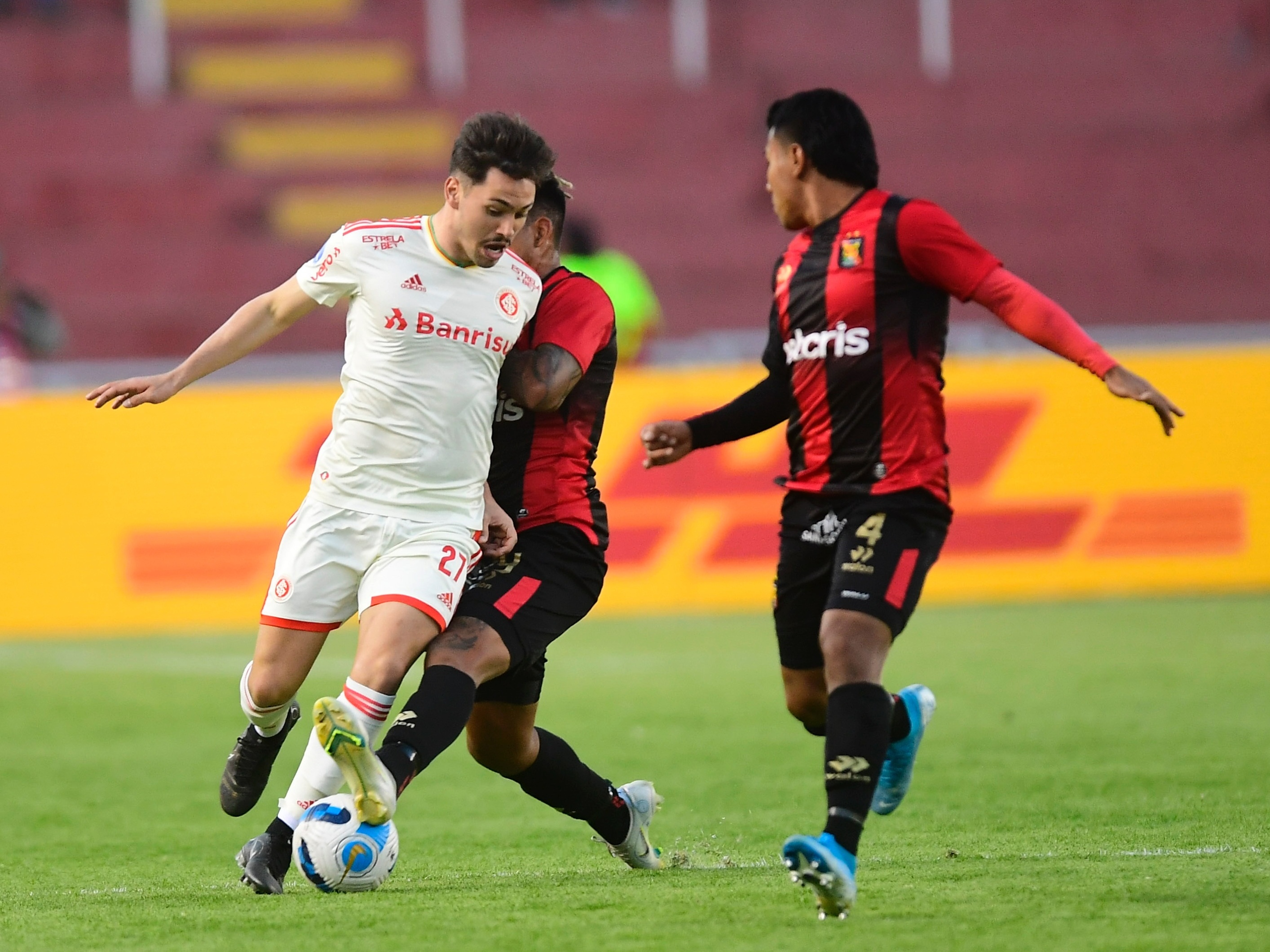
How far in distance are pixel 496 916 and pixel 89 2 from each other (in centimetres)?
2728

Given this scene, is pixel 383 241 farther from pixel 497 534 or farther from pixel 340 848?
pixel 340 848

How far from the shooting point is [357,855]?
476cm

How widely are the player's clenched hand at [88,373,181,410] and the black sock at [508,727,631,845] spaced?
4.79ft

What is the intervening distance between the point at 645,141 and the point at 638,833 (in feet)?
71.8

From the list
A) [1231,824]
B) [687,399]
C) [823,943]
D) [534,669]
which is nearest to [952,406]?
[687,399]

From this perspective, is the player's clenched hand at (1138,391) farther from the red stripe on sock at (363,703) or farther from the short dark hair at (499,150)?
the red stripe on sock at (363,703)

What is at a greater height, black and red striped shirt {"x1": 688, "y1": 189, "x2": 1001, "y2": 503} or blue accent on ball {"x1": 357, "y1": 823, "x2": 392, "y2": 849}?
black and red striped shirt {"x1": 688, "y1": 189, "x2": 1001, "y2": 503}

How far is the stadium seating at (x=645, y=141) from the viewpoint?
2480cm

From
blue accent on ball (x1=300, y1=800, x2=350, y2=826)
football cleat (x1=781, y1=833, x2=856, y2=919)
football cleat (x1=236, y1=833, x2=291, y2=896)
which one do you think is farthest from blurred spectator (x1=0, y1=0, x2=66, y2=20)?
football cleat (x1=781, y1=833, x2=856, y2=919)

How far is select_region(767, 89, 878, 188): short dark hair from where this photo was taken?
528 cm

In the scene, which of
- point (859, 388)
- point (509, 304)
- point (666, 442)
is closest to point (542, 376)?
point (509, 304)

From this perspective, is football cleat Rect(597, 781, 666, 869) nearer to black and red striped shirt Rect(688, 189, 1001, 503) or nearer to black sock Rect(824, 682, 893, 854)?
black sock Rect(824, 682, 893, 854)

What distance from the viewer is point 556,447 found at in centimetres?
546

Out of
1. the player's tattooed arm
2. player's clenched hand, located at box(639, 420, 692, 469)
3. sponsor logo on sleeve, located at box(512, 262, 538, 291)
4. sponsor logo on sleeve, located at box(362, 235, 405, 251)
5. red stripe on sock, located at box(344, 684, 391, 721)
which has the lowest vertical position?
red stripe on sock, located at box(344, 684, 391, 721)
